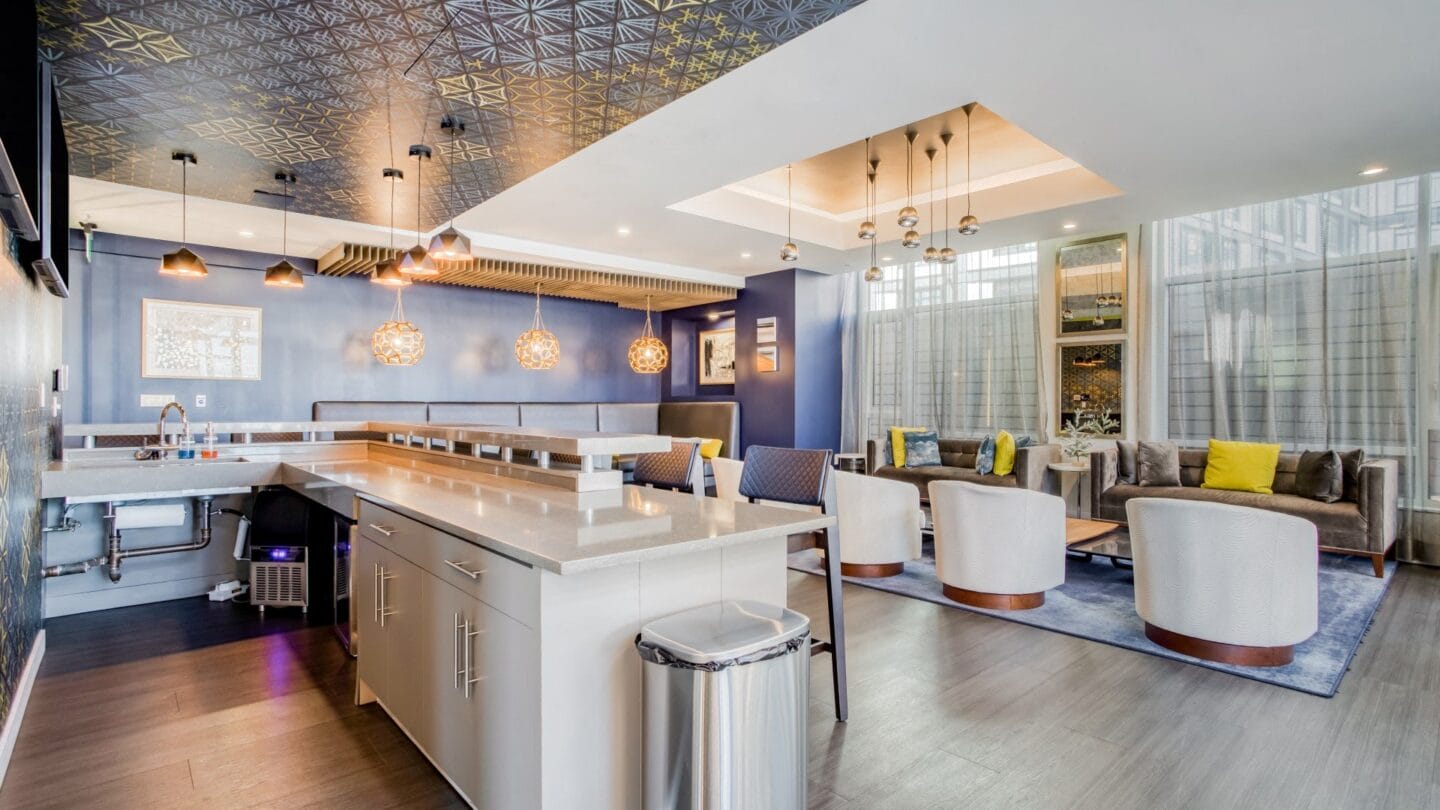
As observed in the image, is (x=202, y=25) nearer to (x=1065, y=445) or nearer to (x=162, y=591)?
(x=162, y=591)

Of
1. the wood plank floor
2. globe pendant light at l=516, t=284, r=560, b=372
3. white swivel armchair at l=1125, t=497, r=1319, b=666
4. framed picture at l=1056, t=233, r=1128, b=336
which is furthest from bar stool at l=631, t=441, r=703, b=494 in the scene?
framed picture at l=1056, t=233, r=1128, b=336

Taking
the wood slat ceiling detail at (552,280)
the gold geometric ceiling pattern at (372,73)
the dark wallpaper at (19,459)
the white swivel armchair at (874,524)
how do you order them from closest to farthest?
the gold geometric ceiling pattern at (372,73), the dark wallpaper at (19,459), the white swivel armchair at (874,524), the wood slat ceiling detail at (552,280)

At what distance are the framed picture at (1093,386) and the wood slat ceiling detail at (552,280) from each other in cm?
404

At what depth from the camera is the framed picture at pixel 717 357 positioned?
30.6 feet

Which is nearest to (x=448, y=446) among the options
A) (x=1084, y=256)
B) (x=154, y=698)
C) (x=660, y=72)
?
(x=154, y=698)

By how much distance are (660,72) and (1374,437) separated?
6169mm

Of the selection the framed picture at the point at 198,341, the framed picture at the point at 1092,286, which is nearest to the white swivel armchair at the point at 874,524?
the framed picture at the point at 1092,286

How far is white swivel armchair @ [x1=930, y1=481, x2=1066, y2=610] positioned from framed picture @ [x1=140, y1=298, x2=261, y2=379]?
6.49m

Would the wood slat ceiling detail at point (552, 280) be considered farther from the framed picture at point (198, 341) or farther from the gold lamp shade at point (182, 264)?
the gold lamp shade at point (182, 264)

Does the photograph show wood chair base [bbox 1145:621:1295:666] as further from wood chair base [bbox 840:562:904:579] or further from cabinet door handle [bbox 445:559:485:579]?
→ cabinet door handle [bbox 445:559:485:579]

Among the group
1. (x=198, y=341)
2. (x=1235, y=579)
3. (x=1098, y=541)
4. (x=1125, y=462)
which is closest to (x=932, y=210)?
(x=1125, y=462)

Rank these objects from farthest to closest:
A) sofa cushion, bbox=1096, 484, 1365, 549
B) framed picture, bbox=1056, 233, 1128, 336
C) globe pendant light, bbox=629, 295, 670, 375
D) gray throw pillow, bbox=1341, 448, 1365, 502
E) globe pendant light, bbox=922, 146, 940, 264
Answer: globe pendant light, bbox=629, 295, 670, 375, framed picture, bbox=1056, 233, 1128, 336, globe pendant light, bbox=922, 146, 940, 264, gray throw pillow, bbox=1341, 448, 1365, 502, sofa cushion, bbox=1096, 484, 1365, 549

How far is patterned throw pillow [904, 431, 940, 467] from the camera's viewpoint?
722cm

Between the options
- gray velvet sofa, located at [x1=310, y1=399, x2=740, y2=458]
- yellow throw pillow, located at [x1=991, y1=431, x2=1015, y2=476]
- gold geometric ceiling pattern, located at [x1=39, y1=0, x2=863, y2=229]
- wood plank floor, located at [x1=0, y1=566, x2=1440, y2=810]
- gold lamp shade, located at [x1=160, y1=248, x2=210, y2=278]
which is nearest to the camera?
wood plank floor, located at [x1=0, y1=566, x2=1440, y2=810]
